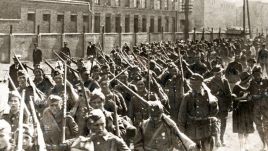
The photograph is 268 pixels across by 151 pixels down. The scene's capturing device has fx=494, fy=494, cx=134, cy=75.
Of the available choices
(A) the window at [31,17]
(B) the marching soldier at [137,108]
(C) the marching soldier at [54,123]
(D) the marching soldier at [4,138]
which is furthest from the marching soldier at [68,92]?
(A) the window at [31,17]

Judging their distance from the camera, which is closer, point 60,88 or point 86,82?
point 60,88

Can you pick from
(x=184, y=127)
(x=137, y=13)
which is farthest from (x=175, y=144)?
(x=137, y=13)

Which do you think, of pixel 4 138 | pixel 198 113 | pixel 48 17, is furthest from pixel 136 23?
pixel 4 138

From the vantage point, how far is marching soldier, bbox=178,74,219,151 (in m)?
8.44

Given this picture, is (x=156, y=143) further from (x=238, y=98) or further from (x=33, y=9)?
(x=33, y=9)

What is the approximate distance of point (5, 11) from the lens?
124 feet

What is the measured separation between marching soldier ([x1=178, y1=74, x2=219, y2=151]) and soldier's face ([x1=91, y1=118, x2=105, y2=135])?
10.8ft

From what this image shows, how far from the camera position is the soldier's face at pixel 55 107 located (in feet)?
22.8

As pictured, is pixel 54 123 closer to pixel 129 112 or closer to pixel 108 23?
pixel 129 112

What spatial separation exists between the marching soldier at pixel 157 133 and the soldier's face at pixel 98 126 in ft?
3.87

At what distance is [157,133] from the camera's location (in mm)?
6574

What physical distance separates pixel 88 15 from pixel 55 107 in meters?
37.8

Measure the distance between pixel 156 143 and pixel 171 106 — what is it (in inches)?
182

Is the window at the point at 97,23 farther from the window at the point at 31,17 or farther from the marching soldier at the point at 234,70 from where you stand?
the marching soldier at the point at 234,70
